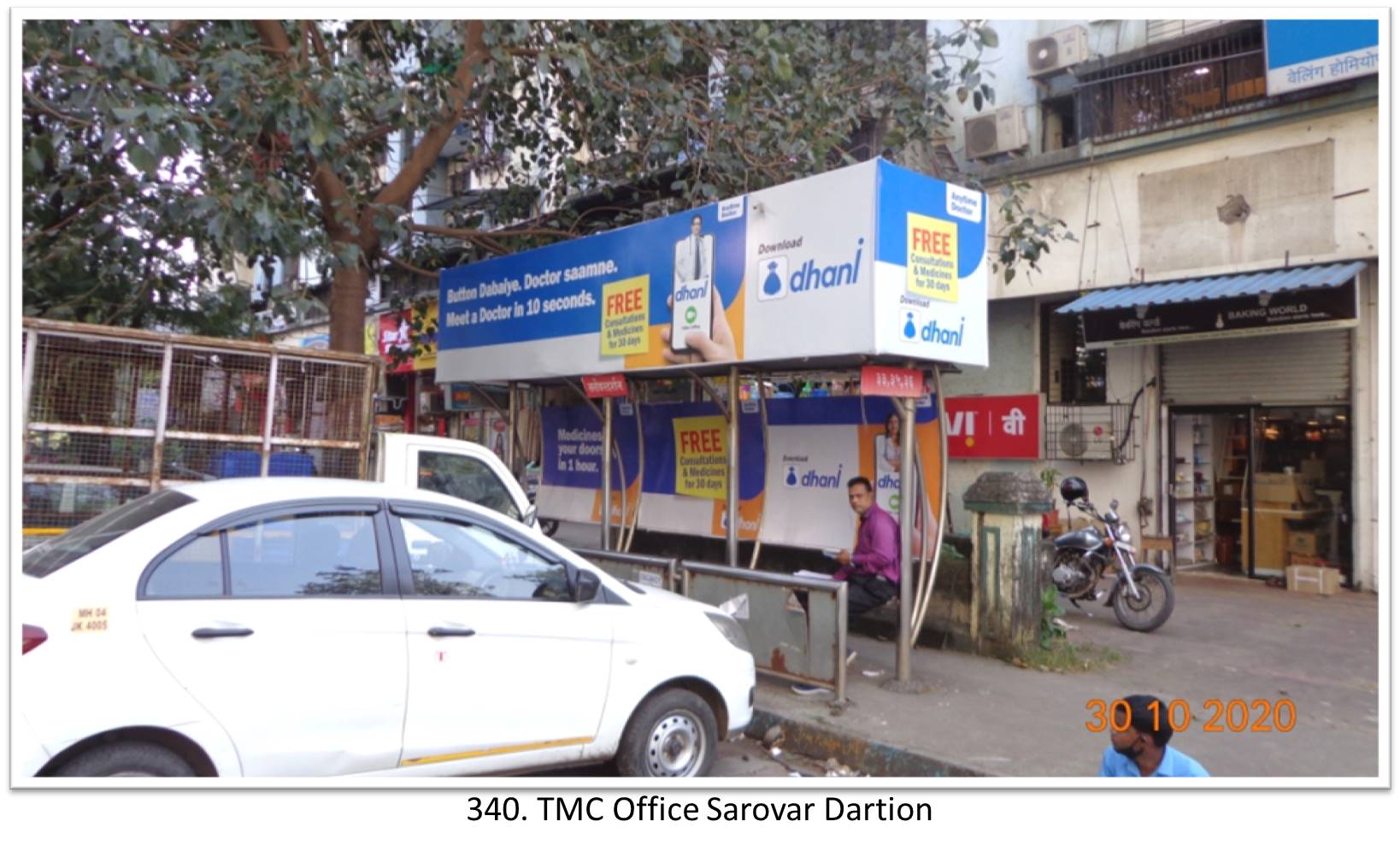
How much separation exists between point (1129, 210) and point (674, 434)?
6.58 metres

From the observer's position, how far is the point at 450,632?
14.1 feet

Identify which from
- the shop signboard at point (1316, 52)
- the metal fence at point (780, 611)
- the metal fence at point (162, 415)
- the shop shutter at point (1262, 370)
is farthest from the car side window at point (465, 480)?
the shop signboard at point (1316, 52)

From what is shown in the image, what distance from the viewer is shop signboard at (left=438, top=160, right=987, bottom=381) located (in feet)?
21.4

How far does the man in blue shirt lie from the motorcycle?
5159mm

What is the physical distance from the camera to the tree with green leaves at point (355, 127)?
7.59 m

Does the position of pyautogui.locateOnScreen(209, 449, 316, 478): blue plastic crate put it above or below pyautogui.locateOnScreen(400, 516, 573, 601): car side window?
above

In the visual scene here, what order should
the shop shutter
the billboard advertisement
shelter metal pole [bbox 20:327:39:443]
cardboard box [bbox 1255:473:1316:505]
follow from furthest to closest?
cardboard box [bbox 1255:473:1316:505]
the shop shutter
the billboard advertisement
shelter metal pole [bbox 20:327:39:443]

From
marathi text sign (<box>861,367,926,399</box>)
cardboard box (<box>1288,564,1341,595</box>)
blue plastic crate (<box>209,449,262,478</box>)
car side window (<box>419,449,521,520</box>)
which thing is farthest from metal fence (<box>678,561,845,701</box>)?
cardboard box (<box>1288,564,1341,595</box>)

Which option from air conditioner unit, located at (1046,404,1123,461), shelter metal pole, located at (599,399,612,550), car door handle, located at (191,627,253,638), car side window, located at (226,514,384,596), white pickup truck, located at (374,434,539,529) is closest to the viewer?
car door handle, located at (191,627,253,638)

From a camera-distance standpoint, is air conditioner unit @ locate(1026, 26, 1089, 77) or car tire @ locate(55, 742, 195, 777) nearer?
car tire @ locate(55, 742, 195, 777)

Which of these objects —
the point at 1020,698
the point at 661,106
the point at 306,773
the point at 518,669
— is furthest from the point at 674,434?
the point at 306,773

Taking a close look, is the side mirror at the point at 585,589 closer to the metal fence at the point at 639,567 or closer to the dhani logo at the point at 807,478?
the metal fence at the point at 639,567

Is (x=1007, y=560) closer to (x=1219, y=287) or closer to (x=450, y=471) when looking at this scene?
(x=450, y=471)

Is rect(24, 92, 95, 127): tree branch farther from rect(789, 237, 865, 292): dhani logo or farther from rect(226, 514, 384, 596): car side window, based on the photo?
rect(789, 237, 865, 292): dhani logo
